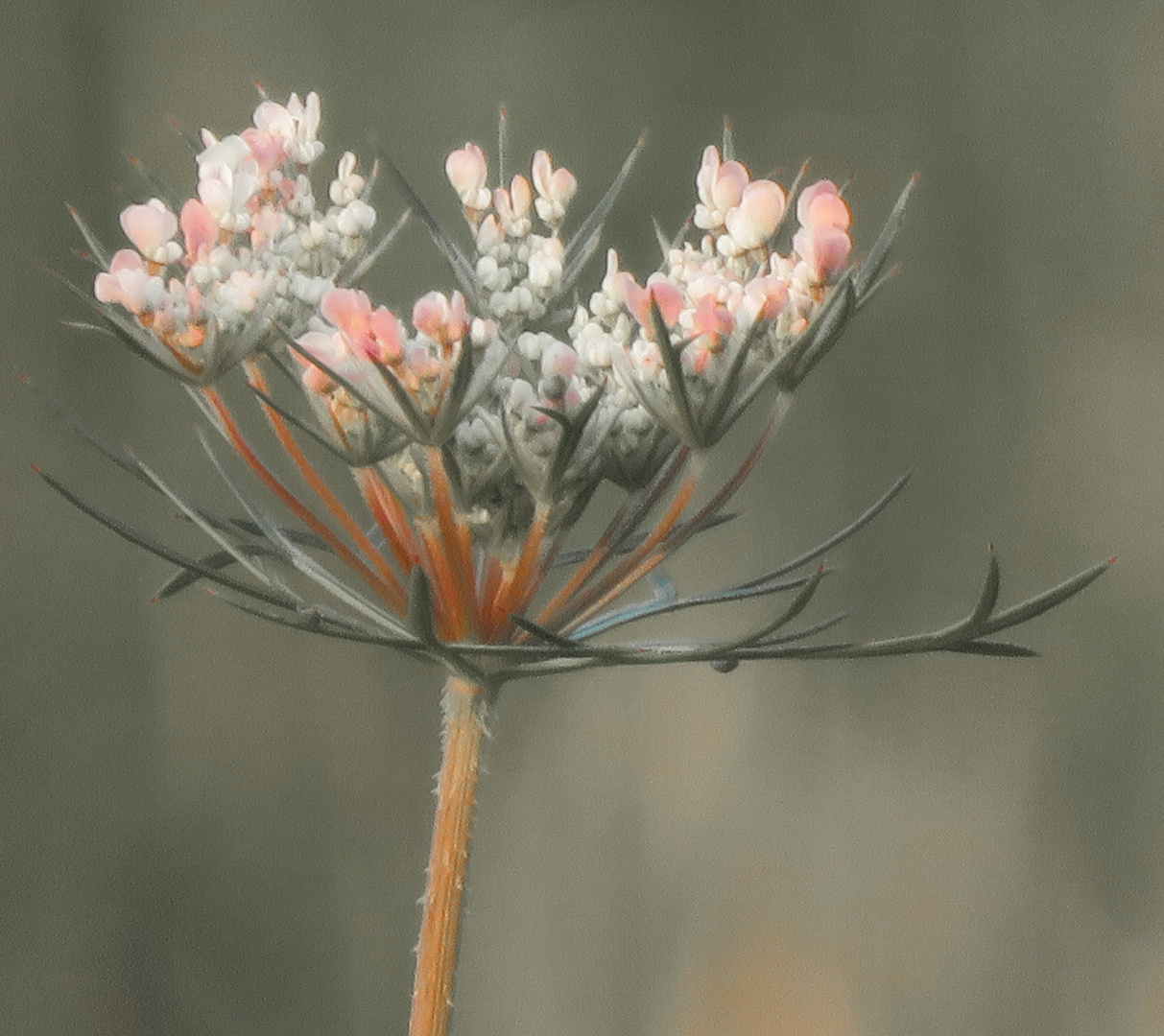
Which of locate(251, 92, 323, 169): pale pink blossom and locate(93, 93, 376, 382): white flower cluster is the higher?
locate(251, 92, 323, 169): pale pink blossom

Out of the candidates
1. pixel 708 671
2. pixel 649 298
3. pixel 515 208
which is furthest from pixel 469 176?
pixel 708 671

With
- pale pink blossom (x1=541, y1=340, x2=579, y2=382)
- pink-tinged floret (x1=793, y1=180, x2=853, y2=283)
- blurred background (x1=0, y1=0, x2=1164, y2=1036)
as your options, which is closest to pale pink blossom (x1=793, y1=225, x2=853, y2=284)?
pink-tinged floret (x1=793, y1=180, x2=853, y2=283)

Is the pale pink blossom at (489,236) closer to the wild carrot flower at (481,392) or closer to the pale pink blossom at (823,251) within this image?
the wild carrot flower at (481,392)

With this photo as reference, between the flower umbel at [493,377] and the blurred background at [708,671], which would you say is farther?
the blurred background at [708,671]

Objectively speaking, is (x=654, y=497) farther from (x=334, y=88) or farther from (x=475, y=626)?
(x=334, y=88)

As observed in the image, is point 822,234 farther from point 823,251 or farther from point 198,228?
point 198,228

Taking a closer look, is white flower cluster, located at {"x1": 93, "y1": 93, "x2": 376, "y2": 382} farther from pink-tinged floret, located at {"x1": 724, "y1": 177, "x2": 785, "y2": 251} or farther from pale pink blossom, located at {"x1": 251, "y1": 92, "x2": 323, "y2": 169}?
pink-tinged floret, located at {"x1": 724, "y1": 177, "x2": 785, "y2": 251}

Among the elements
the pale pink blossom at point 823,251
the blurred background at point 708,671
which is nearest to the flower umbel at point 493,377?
the pale pink blossom at point 823,251
